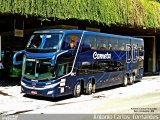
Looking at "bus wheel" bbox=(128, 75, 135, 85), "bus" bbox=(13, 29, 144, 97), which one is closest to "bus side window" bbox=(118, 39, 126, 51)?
"bus" bbox=(13, 29, 144, 97)

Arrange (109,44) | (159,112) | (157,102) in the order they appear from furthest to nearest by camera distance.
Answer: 1. (109,44)
2. (157,102)
3. (159,112)

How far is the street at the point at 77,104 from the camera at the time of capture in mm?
15109

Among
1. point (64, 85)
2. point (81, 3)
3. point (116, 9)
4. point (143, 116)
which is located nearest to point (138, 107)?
point (143, 116)

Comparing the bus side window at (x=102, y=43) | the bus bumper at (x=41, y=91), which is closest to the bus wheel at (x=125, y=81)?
the bus side window at (x=102, y=43)

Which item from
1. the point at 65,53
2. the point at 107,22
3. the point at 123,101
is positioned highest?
the point at 107,22

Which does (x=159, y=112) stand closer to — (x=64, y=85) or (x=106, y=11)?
(x=64, y=85)

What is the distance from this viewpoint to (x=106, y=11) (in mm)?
26297

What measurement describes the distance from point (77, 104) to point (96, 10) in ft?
31.5

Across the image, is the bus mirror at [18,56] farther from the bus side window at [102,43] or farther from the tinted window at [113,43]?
the tinted window at [113,43]

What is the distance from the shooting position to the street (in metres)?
15.1

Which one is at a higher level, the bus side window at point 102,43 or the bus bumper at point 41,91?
the bus side window at point 102,43

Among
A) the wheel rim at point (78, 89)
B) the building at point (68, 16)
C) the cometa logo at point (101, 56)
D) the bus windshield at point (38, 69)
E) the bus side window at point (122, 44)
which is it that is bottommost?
the wheel rim at point (78, 89)

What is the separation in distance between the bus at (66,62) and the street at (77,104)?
0.53 meters

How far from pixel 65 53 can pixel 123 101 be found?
12.0 feet
